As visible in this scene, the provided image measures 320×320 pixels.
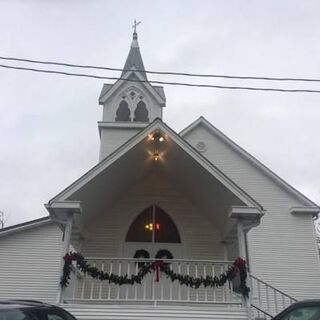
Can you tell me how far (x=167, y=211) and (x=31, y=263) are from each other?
21.2 feet

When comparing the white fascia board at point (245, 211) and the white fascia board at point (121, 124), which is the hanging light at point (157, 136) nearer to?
the white fascia board at point (245, 211)

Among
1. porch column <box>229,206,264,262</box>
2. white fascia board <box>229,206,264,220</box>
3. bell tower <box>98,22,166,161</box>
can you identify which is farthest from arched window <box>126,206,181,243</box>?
bell tower <box>98,22,166,161</box>

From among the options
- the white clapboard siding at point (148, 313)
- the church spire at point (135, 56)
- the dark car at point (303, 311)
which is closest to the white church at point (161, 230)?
the white clapboard siding at point (148, 313)

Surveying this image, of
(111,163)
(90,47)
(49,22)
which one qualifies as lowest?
(111,163)

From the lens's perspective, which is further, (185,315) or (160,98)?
(160,98)

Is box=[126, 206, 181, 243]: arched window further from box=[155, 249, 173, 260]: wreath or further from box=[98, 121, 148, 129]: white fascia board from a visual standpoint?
box=[98, 121, 148, 129]: white fascia board

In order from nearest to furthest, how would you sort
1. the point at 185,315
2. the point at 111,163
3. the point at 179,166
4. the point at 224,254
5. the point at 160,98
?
the point at 185,315 → the point at 111,163 → the point at 179,166 → the point at 224,254 → the point at 160,98

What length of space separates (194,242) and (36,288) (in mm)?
6602

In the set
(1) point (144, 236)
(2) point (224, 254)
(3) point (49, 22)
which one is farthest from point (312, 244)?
(3) point (49, 22)

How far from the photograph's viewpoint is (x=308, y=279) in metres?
14.0

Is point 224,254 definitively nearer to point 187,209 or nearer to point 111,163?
point 187,209

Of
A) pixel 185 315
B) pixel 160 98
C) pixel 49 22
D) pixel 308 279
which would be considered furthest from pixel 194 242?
pixel 160 98

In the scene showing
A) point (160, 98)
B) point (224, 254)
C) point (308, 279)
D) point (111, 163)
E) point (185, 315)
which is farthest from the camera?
point (160, 98)

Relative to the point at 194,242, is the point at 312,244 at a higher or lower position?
higher
